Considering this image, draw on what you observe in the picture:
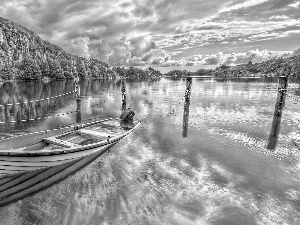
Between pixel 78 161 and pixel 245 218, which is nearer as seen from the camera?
pixel 245 218

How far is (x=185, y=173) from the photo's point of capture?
13.2 metres

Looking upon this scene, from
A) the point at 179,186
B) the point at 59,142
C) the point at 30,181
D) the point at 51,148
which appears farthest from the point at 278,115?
the point at 30,181

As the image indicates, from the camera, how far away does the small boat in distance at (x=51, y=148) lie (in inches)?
387

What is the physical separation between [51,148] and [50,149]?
0.58 metres

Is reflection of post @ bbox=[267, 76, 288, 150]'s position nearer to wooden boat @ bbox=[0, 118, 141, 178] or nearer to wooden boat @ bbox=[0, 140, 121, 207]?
wooden boat @ bbox=[0, 118, 141, 178]

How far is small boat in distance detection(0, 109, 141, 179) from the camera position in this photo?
32.2ft

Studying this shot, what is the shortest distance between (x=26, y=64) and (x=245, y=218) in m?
136

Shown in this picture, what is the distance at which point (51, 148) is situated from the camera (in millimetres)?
13031

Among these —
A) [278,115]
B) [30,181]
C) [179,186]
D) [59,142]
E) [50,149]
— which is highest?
[278,115]

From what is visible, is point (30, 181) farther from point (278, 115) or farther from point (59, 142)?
point (278, 115)

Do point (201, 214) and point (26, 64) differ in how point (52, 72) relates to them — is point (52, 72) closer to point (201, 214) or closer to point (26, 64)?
point (26, 64)

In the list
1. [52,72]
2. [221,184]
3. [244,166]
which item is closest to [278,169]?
[244,166]

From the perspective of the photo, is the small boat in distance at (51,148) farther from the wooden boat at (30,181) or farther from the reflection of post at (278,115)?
the reflection of post at (278,115)

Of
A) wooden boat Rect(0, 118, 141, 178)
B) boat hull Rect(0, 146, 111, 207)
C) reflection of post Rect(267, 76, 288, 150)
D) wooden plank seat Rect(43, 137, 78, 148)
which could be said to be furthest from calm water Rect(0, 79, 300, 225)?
wooden plank seat Rect(43, 137, 78, 148)
